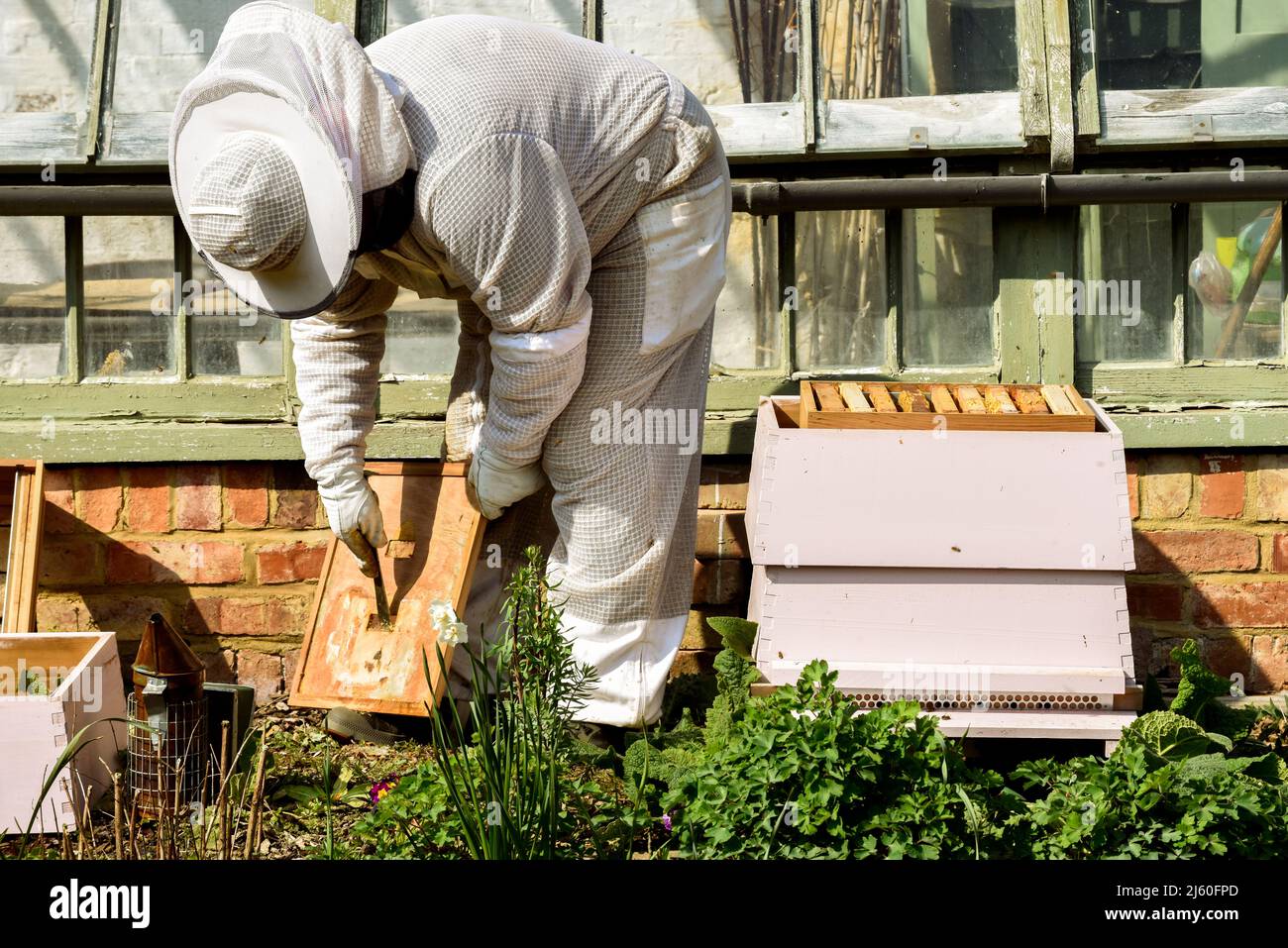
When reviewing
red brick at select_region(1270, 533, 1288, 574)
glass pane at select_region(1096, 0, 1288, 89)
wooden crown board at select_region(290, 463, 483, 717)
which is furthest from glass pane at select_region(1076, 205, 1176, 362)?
wooden crown board at select_region(290, 463, 483, 717)

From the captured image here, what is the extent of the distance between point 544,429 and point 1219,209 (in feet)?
7.33

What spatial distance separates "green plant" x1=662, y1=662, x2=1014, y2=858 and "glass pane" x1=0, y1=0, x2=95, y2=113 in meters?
2.85

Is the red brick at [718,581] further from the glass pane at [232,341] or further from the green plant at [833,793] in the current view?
the glass pane at [232,341]

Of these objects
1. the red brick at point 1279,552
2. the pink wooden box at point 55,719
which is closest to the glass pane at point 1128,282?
the red brick at point 1279,552

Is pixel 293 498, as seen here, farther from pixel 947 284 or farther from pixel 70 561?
pixel 947 284

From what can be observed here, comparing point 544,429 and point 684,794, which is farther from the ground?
point 544,429

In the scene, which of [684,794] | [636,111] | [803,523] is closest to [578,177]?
[636,111]

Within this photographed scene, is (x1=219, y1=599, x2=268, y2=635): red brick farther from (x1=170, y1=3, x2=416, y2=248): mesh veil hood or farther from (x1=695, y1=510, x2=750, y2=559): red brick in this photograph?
(x1=170, y1=3, x2=416, y2=248): mesh veil hood

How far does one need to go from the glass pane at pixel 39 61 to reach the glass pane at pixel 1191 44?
302cm

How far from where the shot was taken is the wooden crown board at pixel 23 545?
13.0 feet

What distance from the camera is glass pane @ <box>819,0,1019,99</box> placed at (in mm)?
4176
